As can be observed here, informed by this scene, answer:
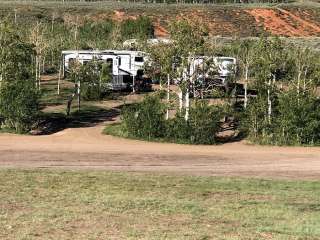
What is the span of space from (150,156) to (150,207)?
446 inches

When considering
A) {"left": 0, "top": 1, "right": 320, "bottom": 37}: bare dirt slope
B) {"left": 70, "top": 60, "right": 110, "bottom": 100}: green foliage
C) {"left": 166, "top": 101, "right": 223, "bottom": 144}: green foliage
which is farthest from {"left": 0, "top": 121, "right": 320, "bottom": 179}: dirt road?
{"left": 0, "top": 1, "right": 320, "bottom": 37}: bare dirt slope

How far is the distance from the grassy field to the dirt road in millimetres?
2595

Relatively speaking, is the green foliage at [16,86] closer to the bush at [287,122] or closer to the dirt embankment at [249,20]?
the bush at [287,122]

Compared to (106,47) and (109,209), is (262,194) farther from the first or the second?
(106,47)

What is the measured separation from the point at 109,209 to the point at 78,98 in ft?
86.7

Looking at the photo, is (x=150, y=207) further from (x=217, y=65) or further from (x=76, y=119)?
(x=217, y=65)

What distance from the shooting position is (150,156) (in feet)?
79.4

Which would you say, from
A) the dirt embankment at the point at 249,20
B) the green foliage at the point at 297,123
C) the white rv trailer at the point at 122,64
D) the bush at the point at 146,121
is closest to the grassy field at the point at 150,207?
the bush at the point at 146,121

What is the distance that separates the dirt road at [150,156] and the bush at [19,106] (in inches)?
47.2

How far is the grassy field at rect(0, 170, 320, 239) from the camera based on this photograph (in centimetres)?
1051

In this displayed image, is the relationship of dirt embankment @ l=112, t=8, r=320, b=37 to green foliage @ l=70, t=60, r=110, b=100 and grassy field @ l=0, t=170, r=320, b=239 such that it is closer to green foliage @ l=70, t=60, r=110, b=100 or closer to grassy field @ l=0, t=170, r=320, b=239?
green foliage @ l=70, t=60, r=110, b=100

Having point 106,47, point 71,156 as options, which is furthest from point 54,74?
point 71,156

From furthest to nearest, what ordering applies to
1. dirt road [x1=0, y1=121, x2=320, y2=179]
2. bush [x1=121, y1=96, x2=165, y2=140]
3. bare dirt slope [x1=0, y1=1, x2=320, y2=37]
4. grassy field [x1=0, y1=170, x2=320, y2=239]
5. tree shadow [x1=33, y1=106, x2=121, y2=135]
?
bare dirt slope [x1=0, y1=1, x2=320, y2=37] → tree shadow [x1=33, y1=106, x2=121, y2=135] → bush [x1=121, y1=96, x2=165, y2=140] → dirt road [x1=0, y1=121, x2=320, y2=179] → grassy field [x1=0, y1=170, x2=320, y2=239]

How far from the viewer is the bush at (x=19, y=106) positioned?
3091 centimetres
